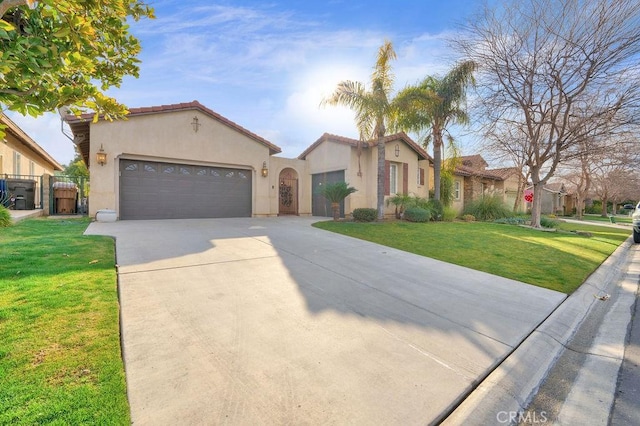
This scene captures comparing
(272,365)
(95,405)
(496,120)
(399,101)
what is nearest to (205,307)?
(272,365)

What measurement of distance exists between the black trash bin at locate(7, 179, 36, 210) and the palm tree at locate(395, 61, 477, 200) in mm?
16566

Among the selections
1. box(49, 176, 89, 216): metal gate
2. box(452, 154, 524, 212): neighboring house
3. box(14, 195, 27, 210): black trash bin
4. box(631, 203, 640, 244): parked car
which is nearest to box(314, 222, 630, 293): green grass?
box(631, 203, 640, 244): parked car

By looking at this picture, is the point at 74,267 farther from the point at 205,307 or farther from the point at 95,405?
the point at 95,405

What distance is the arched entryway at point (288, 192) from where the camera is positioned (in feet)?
55.1

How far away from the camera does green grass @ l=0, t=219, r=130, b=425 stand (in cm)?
173

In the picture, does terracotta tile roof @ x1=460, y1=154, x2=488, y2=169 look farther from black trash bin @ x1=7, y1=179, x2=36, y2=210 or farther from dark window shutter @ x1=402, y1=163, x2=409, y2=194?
black trash bin @ x1=7, y1=179, x2=36, y2=210

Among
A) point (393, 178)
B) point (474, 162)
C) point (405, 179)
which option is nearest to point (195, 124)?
point (393, 178)

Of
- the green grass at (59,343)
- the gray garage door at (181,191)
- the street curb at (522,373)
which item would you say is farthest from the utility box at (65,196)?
the street curb at (522,373)

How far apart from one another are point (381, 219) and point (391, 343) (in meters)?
10.4

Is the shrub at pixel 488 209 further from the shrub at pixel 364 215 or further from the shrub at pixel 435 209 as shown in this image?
the shrub at pixel 364 215

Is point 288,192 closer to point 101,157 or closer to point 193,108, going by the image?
point 193,108

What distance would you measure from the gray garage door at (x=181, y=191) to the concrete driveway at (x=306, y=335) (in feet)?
22.8

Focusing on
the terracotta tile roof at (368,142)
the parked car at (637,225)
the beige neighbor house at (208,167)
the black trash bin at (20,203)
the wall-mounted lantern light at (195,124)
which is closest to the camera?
the beige neighbor house at (208,167)

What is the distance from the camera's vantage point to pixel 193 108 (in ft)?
41.4
